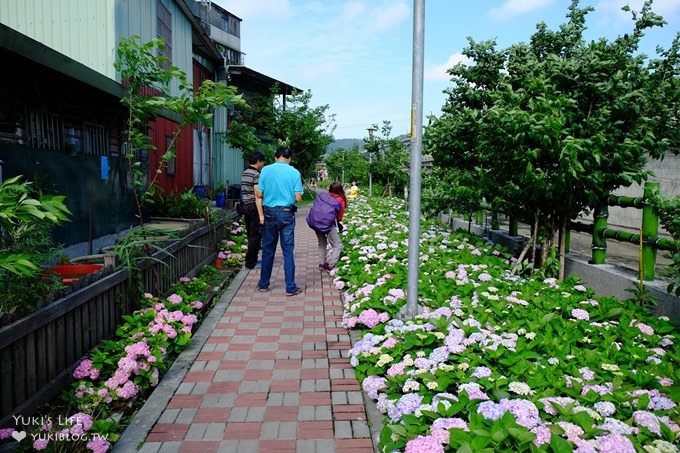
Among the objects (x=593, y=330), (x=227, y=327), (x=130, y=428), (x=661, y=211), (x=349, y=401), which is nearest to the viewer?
(x=130, y=428)

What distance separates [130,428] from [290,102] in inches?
1083

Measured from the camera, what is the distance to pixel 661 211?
203 inches

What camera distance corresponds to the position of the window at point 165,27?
11587mm

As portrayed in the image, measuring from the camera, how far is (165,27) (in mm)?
12133

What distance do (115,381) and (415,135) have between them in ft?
10.4

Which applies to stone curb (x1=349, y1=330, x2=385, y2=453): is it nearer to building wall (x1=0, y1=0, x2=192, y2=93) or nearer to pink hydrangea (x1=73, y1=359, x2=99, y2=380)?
pink hydrangea (x1=73, y1=359, x2=99, y2=380)

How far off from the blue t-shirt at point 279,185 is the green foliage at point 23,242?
3115mm

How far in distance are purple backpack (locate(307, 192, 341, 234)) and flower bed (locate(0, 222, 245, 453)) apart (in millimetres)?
2831

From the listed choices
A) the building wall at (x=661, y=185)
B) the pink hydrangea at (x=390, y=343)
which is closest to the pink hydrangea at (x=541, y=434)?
the pink hydrangea at (x=390, y=343)

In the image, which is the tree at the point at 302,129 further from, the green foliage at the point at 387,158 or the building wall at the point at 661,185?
the building wall at the point at 661,185

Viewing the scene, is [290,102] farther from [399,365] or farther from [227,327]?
[399,365]

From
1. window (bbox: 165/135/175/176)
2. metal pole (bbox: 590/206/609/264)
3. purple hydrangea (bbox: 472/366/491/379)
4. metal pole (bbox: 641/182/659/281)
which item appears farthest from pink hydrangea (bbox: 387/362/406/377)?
window (bbox: 165/135/175/176)

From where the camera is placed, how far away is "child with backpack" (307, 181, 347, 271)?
8445 mm

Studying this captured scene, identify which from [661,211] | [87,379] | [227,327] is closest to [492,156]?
[661,211]
